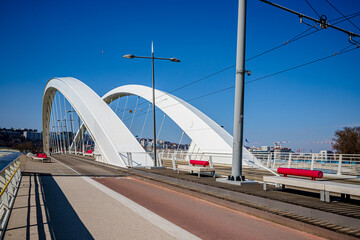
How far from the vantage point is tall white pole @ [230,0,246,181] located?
987cm

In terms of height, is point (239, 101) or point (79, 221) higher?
point (239, 101)

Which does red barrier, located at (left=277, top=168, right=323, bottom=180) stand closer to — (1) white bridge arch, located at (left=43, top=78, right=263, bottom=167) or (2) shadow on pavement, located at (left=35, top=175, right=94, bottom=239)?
(2) shadow on pavement, located at (left=35, top=175, right=94, bottom=239)

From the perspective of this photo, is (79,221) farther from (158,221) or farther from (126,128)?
(126,128)

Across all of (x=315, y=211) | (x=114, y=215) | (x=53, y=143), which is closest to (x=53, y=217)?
(x=114, y=215)

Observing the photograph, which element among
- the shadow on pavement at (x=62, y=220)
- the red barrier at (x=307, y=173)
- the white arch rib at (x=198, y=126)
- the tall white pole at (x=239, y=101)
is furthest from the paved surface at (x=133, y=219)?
the white arch rib at (x=198, y=126)

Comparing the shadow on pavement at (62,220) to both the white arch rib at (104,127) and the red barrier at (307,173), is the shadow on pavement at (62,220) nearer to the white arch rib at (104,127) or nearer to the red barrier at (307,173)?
the red barrier at (307,173)

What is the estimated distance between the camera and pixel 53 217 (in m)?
6.38

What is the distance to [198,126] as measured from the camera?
3078 cm

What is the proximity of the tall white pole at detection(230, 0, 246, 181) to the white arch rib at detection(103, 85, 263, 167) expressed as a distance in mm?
13820

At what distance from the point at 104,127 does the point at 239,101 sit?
17.9 metres

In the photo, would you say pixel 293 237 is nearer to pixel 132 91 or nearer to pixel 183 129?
pixel 183 129

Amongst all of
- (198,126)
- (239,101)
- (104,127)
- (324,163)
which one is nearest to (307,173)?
(239,101)

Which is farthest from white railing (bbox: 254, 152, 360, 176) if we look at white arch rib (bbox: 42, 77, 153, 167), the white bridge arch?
white arch rib (bbox: 42, 77, 153, 167)

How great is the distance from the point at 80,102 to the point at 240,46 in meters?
24.6
